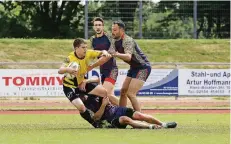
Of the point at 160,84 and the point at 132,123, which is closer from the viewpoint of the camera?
the point at 132,123

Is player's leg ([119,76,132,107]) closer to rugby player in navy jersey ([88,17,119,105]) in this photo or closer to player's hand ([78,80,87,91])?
rugby player in navy jersey ([88,17,119,105])

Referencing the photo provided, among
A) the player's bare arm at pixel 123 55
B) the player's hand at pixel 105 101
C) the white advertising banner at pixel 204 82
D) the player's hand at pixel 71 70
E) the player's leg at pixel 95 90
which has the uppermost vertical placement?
the player's bare arm at pixel 123 55

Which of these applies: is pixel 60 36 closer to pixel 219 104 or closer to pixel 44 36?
pixel 44 36

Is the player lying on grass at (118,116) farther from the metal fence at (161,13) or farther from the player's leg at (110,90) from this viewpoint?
the metal fence at (161,13)

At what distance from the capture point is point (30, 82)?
2492 cm

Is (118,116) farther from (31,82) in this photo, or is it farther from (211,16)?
(211,16)

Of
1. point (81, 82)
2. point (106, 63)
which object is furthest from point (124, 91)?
point (81, 82)

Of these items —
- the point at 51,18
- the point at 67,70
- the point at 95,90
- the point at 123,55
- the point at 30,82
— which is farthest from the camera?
the point at 51,18

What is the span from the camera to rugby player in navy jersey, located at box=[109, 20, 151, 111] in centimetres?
1402

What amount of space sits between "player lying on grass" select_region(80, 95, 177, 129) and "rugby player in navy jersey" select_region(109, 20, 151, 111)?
75 centimetres

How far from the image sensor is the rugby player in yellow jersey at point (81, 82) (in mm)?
13227

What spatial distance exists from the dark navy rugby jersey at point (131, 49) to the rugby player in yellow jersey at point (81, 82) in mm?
694

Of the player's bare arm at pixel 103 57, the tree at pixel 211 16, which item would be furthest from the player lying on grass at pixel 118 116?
the tree at pixel 211 16

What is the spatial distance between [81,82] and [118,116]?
88 centimetres
